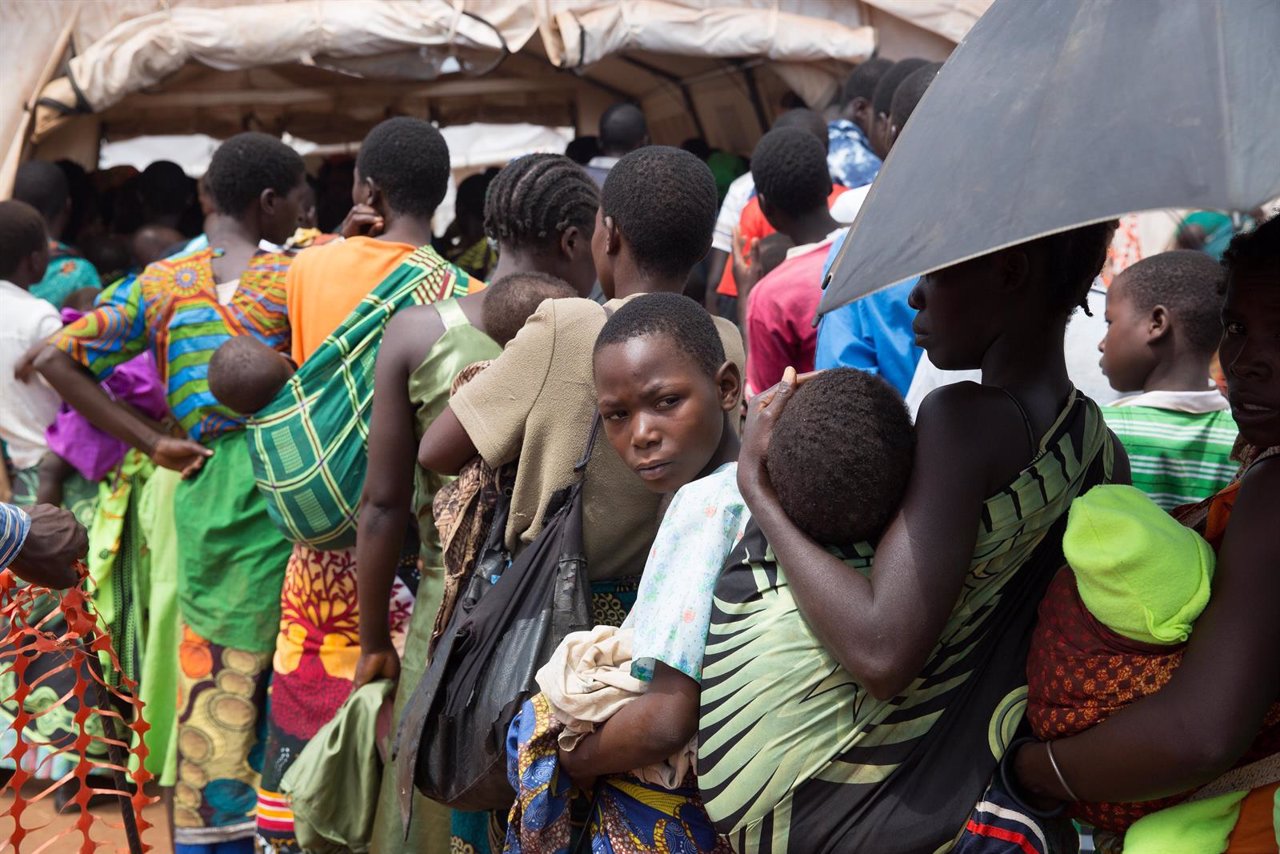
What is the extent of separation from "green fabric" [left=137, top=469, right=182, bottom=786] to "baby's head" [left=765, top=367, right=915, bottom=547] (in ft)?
10.8

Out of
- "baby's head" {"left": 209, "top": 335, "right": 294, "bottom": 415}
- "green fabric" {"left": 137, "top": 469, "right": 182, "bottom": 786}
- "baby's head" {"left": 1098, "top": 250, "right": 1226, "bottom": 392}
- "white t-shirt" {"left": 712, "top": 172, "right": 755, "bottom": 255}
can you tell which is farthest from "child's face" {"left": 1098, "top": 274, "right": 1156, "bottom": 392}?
"green fabric" {"left": 137, "top": 469, "right": 182, "bottom": 786}

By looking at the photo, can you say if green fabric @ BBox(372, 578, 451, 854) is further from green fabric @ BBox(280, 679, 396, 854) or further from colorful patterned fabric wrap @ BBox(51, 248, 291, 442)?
colorful patterned fabric wrap @ BBox(51, 248, 291, 442)

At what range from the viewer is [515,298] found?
3.05 m

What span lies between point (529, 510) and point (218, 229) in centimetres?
226

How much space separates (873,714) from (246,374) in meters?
2.41

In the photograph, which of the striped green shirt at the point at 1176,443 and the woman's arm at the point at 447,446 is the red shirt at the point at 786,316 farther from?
the woman's arm at the point at 447,446

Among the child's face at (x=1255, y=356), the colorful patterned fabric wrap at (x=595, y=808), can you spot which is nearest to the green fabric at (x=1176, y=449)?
the child's face at (x=1255, y=356)

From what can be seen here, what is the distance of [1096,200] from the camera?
4.47 ft

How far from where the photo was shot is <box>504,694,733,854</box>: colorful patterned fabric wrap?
2209 millimetres

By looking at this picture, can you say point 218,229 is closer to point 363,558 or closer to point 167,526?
point 167,526

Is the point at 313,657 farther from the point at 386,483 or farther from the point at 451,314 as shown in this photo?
the point at 451,314

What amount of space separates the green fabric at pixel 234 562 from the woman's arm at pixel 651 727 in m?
2.24

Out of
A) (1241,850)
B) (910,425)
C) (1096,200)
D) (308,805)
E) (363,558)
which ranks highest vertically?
(1096,200)

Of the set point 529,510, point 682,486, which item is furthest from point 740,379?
point 529,510
